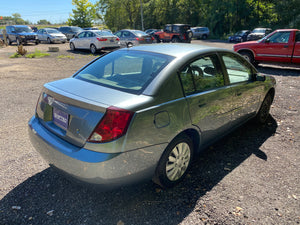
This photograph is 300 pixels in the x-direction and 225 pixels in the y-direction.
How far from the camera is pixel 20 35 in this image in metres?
21.7

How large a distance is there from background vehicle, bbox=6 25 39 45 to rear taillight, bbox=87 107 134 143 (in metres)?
23.6

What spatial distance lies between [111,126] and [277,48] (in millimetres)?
10266

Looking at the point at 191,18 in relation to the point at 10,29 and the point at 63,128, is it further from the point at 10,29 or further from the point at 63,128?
the point at 63,128

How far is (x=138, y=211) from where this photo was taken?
2.49 meters

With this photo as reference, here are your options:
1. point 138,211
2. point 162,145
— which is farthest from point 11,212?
point 162,145

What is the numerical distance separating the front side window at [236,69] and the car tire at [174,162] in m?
1.30

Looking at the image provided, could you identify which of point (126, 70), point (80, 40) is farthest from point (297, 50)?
point (80, 40)

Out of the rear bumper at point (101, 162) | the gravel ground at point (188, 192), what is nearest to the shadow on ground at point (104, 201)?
the gravel ground at point (188, 192)

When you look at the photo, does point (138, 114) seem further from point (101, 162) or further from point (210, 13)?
point (210, 13)

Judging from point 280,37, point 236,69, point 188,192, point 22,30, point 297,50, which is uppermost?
point 22,30

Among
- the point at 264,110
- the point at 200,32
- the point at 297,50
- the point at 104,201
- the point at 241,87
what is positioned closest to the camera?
the point at 104,201

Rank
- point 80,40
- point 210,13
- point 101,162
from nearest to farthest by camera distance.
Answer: point 101,162 < point 80,40 < point 210,13

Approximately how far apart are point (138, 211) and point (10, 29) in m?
A: 25.4

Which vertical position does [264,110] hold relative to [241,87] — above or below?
below
